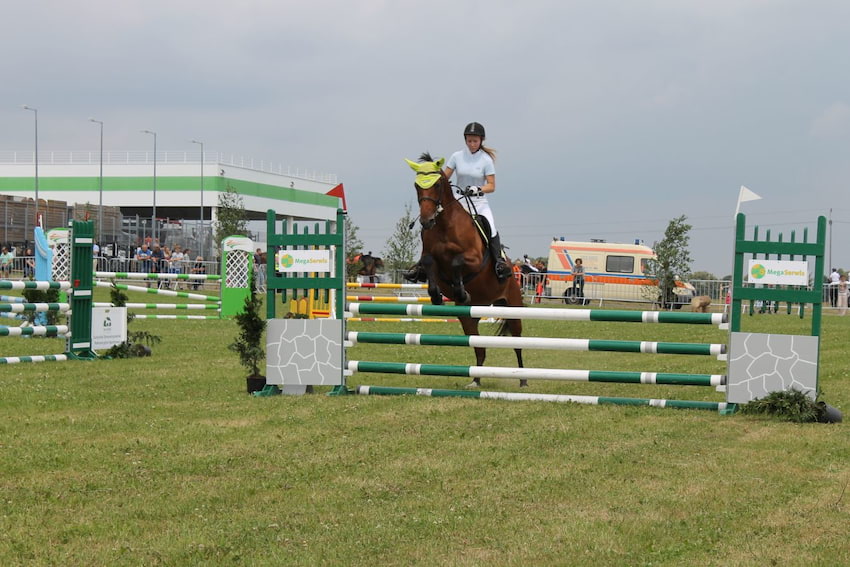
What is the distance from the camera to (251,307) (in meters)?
9.77

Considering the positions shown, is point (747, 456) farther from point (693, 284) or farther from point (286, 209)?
point (286, 209)

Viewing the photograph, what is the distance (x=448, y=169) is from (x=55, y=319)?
29.1 ft

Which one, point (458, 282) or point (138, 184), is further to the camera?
point (138, 184)

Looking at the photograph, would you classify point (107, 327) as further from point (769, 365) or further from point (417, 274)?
point (769, 365)

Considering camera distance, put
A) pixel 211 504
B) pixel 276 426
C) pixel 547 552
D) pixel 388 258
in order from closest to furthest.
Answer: pixel 547 552, pixel 211 504, pixel 276 426, pixel 388 258

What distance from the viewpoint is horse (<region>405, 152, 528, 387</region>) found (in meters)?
9.83

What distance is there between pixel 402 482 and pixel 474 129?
17.8ft

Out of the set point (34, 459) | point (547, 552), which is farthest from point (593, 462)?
point (34, 459)

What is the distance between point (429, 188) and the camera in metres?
9.75

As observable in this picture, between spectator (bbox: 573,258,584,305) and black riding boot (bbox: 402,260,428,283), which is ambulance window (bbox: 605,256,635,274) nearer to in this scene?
spectator (bbox: 573,258,584,305)

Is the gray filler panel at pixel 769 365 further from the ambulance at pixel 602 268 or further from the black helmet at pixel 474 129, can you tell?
the ambulance at pixel 602 268

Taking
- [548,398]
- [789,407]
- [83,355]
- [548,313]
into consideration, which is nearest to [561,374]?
[548,398]

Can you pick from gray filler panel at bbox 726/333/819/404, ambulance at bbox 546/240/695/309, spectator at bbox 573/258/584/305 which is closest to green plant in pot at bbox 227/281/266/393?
gray filler panel at bbox 726/333/819/404

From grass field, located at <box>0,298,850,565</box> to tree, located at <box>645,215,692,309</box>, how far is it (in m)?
25.9
